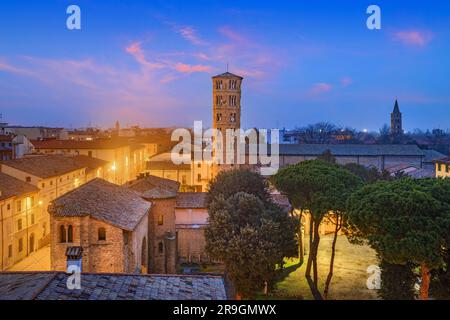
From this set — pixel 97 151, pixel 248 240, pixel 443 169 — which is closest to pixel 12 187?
pixel 248 240

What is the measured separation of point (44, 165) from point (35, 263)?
1253cm

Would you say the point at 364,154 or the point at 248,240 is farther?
the point at 364,154

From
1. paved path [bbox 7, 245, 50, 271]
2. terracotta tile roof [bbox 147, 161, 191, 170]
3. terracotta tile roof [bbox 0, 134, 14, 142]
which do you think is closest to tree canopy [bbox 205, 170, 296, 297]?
paved path [bbox 7, 245, 50, 271]

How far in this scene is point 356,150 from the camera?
72.5 m

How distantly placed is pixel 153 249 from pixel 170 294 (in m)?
17.0

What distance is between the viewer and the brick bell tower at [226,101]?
155 ft

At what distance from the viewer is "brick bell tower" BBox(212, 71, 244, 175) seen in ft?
155

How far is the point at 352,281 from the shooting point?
27.6 meters

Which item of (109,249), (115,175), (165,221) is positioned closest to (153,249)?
(165,221)

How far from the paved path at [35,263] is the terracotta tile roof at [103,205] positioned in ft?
22.8

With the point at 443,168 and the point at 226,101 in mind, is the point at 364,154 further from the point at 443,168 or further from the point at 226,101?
the point at 226,101

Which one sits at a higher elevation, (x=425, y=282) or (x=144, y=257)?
(x=425, y=282)

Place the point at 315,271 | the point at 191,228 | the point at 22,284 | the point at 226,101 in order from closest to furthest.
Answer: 1. the point at 22,284
2. the point at 315,271
3. the point at 191,228
4. the point at 226,101

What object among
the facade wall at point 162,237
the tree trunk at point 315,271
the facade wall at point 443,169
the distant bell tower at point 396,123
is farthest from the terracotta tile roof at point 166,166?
the distant bell tower at point 396,123
